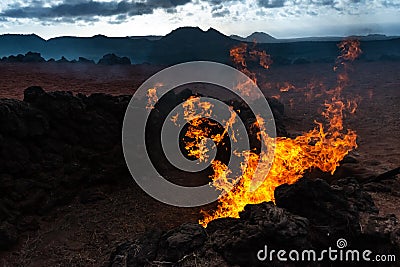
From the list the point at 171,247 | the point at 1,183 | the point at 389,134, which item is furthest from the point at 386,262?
the point at 389,134

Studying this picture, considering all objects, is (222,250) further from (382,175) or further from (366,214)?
(382,175)

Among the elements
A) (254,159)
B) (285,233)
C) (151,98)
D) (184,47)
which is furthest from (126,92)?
(184,47)

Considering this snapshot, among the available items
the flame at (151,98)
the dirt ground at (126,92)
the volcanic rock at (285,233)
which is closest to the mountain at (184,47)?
the dirt ground at (126,92)

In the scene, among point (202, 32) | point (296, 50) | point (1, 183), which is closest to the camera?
point (1, 183)

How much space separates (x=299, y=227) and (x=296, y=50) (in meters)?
53.0

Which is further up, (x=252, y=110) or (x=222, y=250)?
(x=252, y=110)

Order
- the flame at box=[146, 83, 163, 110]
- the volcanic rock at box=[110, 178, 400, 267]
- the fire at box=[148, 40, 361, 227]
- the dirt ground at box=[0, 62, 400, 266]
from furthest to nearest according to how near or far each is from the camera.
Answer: the flame at box=[146, 83, 163, 110] < the fire at box=[148, 40, 361, 227] < the dirt ground at box=[0, 62, 400, 266] < the volcanic rock at box=[110, 178, 400, 267]

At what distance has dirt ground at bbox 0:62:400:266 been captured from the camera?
8.95 metres

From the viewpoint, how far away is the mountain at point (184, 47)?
50.2m

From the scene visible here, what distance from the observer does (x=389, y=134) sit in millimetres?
16719

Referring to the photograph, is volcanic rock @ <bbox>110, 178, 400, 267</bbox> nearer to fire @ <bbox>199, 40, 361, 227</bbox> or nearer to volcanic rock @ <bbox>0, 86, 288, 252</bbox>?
fire @ <bbox>199, 40, 361, 227</bbox>

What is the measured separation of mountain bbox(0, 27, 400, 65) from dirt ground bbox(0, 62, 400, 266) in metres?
9.21

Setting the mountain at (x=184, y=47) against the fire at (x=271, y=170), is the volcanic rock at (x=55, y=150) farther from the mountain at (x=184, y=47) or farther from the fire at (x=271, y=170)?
the mountain at (x=184, y=47)

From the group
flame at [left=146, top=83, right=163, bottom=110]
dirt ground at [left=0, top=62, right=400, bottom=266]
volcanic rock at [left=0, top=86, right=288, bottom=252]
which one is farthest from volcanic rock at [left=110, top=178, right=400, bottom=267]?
flame at [left=146, top=83, right=163, bottom=110]
